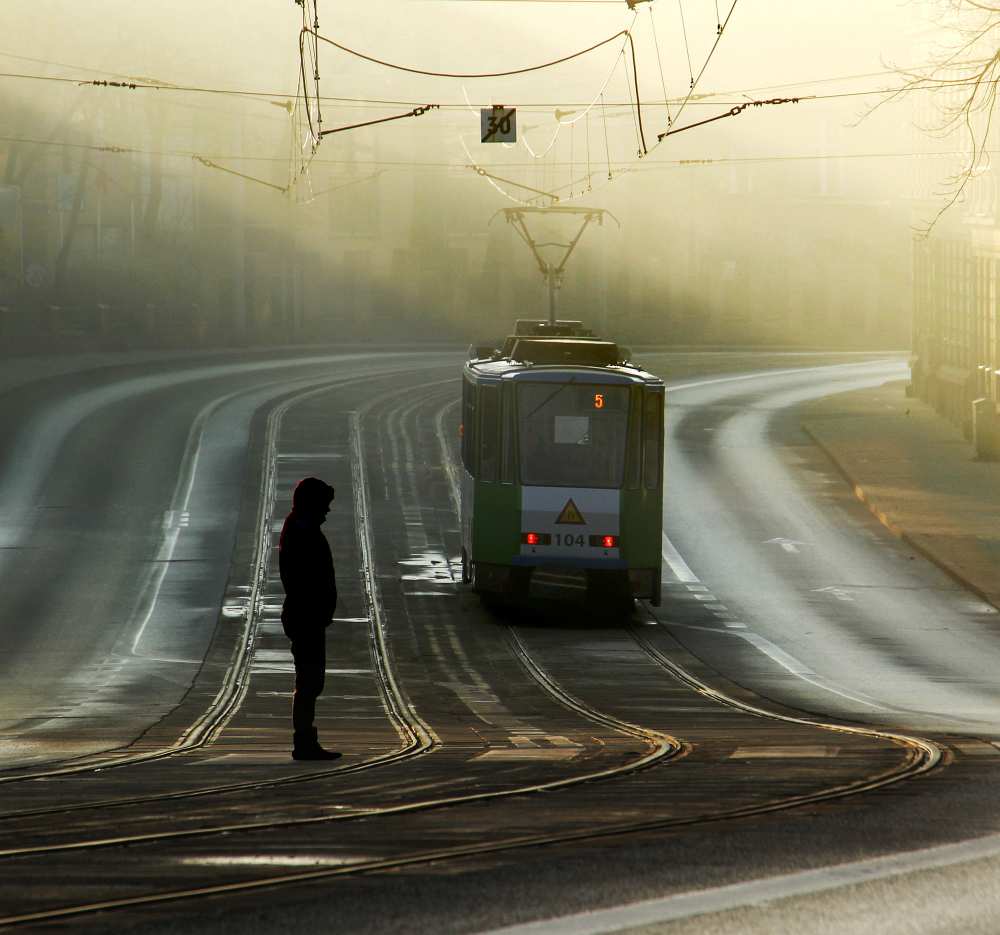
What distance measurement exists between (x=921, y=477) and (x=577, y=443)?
16121mm

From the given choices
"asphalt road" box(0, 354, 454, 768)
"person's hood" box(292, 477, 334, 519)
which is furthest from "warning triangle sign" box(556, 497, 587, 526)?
"person's hood" box(292, 477, 334, 519)

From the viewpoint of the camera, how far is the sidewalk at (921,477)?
82.0 ft

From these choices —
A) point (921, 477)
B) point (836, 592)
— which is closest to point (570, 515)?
point (836, 592)

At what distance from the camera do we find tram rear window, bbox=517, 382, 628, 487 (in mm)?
18984

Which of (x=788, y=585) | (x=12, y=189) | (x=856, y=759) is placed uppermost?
(x=12, y=189)

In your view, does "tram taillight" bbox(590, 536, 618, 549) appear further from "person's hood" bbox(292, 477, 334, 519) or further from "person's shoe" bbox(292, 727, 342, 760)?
"person's hood" bbox(292, 477, 334, 519)

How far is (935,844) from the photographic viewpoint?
7043 mm

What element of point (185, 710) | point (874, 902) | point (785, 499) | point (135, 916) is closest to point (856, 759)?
point (874, 902)

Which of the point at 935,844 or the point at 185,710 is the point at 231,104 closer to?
the point at 185,710

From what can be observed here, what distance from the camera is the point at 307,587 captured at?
9758 mm

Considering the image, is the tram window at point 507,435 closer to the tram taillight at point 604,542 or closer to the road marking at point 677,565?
the tram taillight at point 604,542

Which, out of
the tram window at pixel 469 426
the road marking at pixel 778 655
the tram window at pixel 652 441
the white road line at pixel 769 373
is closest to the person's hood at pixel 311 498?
the road marking at pixel 778 655

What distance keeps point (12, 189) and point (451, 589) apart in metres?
47.3

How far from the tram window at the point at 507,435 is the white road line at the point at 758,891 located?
12.1 meters
